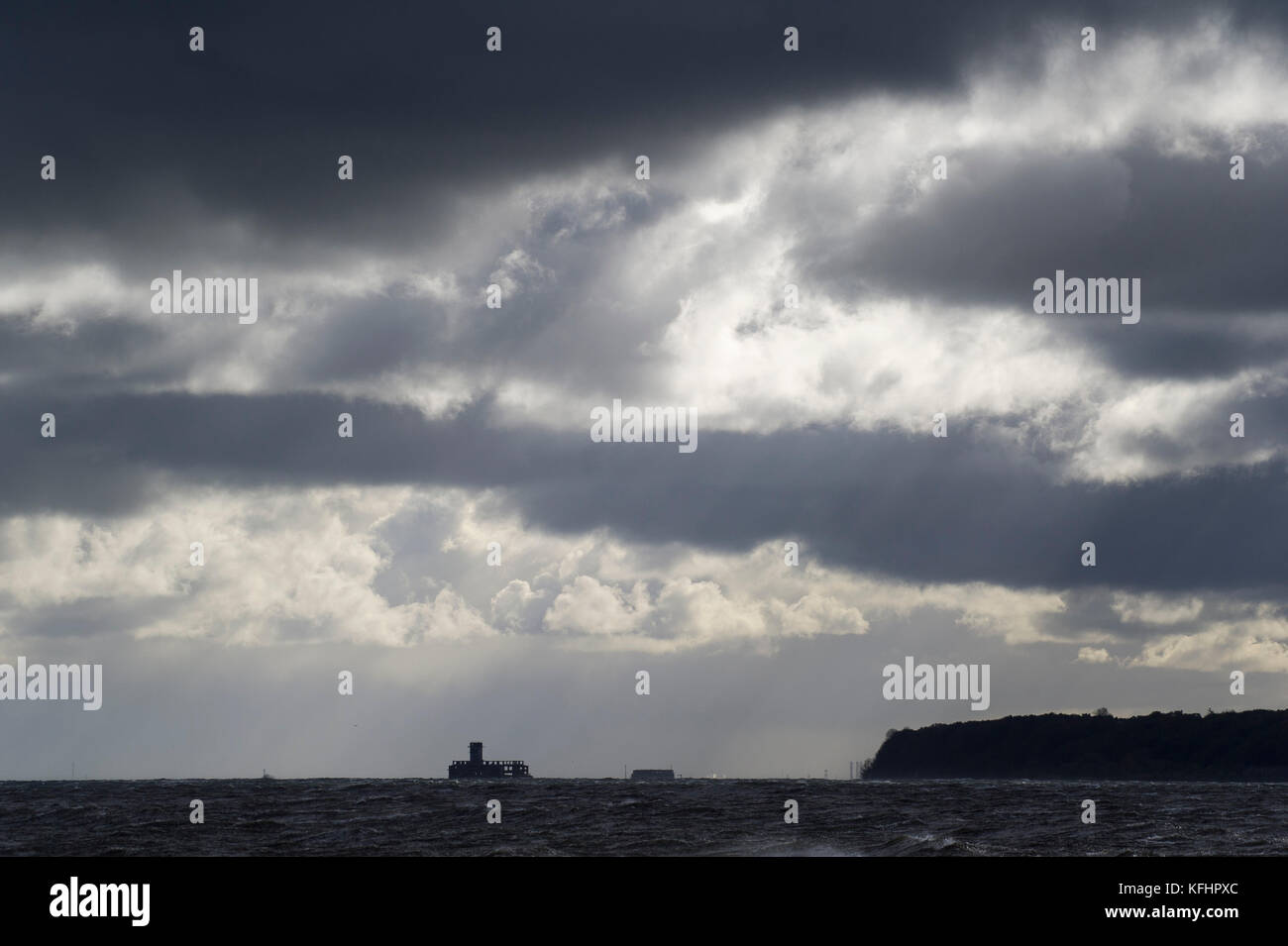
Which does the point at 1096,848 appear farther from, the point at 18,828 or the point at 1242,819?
the point at 18,828

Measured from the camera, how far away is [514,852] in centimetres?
6456

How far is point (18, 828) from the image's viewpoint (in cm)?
9031
